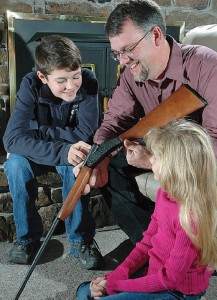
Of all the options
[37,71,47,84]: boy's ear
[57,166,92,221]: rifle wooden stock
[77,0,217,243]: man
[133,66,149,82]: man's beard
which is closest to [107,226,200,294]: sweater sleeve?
[57,166,92,221]: rifle wooden stock

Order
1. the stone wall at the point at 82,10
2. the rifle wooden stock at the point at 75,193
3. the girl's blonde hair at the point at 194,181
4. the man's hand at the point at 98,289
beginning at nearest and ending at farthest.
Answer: the girl's blonde hair at the point at 194,181
the man's hand at the point at 98,289
the rifle wooden stock at the point at 75,193
the stone wall at the point at 82,10

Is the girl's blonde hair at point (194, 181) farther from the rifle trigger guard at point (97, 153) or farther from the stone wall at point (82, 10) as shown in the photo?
the stone wall at point (82, 10)

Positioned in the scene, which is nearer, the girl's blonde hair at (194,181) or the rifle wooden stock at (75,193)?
the girl's blonde hair at (194,181)

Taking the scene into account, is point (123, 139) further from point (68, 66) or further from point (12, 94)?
point (12, 94)

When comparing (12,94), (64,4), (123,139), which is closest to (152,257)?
(123,139)

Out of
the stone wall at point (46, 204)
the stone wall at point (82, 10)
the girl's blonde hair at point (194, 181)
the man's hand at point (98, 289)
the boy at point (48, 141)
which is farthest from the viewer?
the stone wall at point (82, 10)

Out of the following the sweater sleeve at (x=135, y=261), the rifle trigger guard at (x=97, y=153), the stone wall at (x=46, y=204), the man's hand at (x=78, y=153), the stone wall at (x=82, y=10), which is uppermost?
the stone wall at (x=82, y=10)

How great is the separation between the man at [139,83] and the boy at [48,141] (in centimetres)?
12

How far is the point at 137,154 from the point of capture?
1484mm

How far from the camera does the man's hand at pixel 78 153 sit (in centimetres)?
156

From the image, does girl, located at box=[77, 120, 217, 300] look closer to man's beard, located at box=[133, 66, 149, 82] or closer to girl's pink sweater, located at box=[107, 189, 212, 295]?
girl's pink sweater, located at box=[107, 189, 212, 295]

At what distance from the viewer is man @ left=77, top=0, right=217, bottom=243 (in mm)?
1494

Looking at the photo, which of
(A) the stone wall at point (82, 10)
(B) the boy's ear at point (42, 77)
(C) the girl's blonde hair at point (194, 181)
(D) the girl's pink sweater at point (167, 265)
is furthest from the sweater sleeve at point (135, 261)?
(A) the stone wall at point (82, 10)

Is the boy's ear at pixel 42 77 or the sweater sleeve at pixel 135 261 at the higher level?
the boy's ear at pixel 42 77
